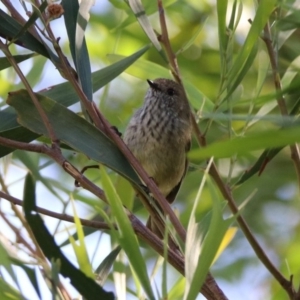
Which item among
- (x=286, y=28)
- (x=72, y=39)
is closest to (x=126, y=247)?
(x=72, y=39)

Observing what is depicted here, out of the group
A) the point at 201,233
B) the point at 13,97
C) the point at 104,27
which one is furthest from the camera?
the point at 104,27

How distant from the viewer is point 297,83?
1312 mm

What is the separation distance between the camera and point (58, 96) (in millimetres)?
1833

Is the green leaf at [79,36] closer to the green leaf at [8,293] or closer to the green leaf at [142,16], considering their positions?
the green leaf at [142,16]

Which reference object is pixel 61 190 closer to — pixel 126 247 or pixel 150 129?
pixel 150 129

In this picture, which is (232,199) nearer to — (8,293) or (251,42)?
(251,42)

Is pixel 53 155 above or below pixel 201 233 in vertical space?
above

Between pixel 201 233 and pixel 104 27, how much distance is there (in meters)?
1.85

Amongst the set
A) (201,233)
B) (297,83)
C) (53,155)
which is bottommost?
(201,233)

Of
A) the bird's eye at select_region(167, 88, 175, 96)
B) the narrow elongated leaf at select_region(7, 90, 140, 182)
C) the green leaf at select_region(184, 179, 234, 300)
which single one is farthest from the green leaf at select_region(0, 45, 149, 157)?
the bird's eye at select_region(167, 88, 175, 96)

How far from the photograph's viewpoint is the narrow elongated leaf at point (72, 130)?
1583 mm

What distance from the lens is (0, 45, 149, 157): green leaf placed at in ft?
5.72

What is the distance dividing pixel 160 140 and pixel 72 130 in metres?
1.63

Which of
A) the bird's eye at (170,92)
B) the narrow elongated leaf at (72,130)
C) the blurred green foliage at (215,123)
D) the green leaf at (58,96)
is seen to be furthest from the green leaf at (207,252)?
the bird's eye at (170,92)
